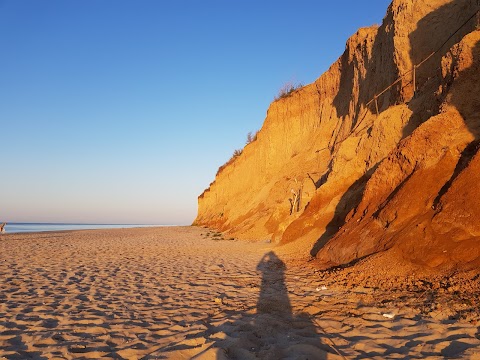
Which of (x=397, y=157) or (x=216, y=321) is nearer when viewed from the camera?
(x=216, y=321)

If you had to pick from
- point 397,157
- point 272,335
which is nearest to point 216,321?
point 272,335

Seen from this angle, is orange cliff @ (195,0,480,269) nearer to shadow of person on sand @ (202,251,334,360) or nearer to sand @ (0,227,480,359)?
sand @ (0,227,480,359)

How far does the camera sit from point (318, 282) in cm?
708

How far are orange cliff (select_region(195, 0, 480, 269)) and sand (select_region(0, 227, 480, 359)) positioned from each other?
60.4 inches

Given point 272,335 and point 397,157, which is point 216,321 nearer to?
point 272,335

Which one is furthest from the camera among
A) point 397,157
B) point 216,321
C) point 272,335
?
point 397,157

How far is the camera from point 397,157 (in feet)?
27.2

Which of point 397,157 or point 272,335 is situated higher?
point 397,157

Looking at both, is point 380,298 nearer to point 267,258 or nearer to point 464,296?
point 464,296

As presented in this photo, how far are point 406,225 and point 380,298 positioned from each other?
2051mm

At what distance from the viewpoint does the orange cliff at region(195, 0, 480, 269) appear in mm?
6363

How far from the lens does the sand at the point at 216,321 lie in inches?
146

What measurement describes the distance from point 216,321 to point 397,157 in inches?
234

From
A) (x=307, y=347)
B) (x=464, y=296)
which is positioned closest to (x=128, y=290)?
(x=307, y=347)
